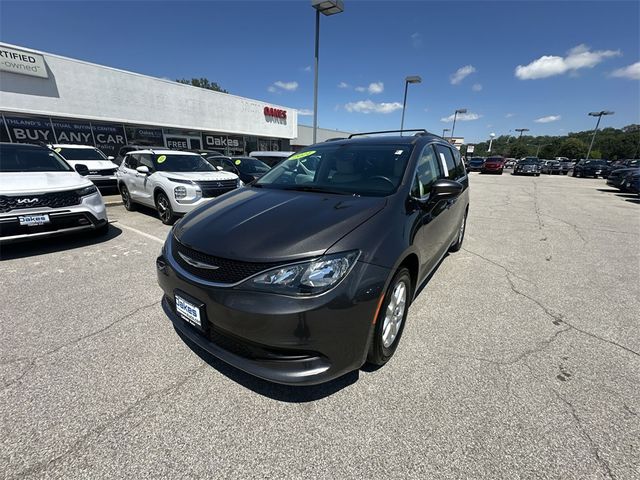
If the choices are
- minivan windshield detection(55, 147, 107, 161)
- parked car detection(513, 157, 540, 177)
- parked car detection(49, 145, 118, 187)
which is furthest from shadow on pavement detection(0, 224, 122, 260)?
parked car detection(513, 157, 540, 177)

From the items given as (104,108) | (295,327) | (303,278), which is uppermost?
(104,108)

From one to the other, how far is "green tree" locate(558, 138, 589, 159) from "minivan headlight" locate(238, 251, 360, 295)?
324 ft

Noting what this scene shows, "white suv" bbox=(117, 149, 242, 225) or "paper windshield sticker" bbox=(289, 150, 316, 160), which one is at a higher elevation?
"paper windshield sticker" bbox=(289, 150, 316, 160)

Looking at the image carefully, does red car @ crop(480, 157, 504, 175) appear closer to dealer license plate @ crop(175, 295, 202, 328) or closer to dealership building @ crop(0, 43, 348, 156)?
dealership building @ crop(0, 43, 348, 156)

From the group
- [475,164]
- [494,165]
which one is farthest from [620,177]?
[475,164]

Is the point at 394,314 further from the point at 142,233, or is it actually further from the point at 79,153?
the point at 79,153

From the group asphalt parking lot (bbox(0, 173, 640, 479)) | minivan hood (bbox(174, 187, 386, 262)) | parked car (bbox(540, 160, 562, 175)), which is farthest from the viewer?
parked car (bbox(540, 160, 562, 175))

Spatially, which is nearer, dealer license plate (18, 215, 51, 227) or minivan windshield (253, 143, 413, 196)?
minivan windshield (253, 143, 413, 196)

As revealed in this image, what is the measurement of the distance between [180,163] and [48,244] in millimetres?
3190

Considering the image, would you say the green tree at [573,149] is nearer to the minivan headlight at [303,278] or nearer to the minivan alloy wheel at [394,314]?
the minivan alloy wheel at [394,314]

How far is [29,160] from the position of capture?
195 inches

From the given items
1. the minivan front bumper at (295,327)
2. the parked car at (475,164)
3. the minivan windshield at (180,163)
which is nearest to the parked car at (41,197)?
the minivan windshield at (180,163)

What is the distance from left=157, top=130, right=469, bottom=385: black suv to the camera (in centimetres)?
164

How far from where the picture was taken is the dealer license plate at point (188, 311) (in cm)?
187
